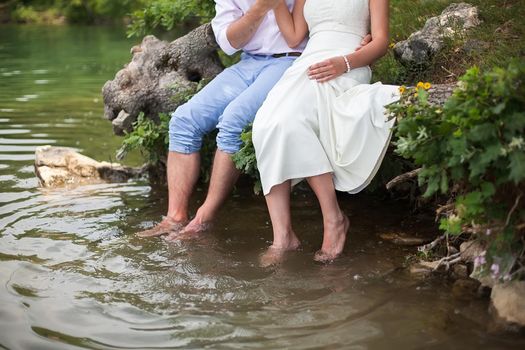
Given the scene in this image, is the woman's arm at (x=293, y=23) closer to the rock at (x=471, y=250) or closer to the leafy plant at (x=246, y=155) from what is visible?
the leafy plant at (x=246, y=155)

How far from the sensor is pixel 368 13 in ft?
15.6

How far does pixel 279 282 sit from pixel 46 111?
7.06 metres

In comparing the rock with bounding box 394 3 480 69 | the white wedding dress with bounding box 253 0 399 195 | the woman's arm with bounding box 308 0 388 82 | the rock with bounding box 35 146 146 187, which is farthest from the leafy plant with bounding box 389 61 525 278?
the rock with bounding box 35 146 146 187

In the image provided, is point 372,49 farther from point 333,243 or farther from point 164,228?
point 164,228

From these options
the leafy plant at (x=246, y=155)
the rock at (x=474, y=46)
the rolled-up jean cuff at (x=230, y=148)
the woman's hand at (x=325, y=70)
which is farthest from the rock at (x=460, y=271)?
the rock at (x=474, y=46)

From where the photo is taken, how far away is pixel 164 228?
5004 mm

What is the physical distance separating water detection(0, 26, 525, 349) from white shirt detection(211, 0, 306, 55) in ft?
3.98

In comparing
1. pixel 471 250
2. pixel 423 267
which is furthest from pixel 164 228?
pixel 471 250

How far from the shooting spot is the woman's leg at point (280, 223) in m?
4.40

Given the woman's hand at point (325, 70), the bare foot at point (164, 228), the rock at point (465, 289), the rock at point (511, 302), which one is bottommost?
the bare foot at point (164, 228)

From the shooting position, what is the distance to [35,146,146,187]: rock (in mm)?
6746

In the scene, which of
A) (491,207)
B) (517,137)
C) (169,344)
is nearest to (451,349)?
(491,207)

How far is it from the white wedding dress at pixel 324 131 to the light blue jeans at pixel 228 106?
415 millimetres

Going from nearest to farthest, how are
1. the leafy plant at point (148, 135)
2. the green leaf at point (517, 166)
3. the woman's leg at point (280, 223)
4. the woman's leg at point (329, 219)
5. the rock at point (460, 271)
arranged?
the green leaf at point (517, 166)
the rock at point (460, 271)
the woman's leg at point (329, 219)
the woman's leg at point (280, 223)
the leafy plant at point (148, 135)
